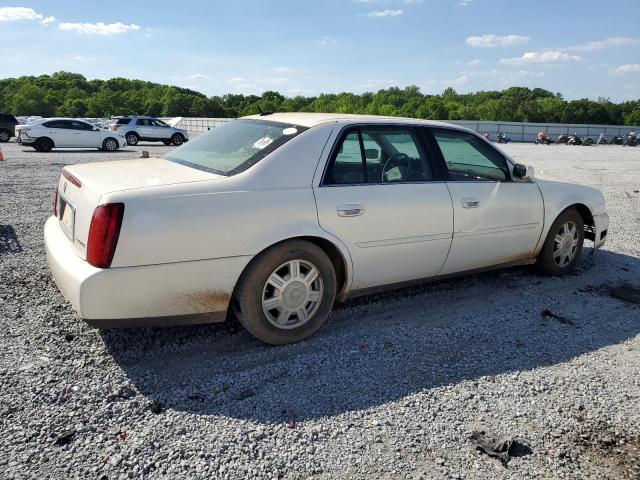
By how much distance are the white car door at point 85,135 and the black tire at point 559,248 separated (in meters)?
21.3

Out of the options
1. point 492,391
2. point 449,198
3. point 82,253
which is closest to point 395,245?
point 449,198

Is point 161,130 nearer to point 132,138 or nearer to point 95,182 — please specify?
point 132,138

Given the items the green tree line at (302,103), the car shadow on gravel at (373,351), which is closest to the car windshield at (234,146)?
the car shadow on gravel at (373,351)

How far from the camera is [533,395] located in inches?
129

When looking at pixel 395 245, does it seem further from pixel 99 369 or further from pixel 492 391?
pixel 99 369

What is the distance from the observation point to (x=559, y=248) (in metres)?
5.55

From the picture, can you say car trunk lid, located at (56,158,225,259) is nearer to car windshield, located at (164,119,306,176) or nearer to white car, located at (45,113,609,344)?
white car, located at (45,113,609,344)

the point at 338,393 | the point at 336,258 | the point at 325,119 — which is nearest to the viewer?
the point at 338,393

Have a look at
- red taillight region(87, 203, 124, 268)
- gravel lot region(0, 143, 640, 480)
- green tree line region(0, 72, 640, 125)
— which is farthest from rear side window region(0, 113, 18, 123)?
green tree line region(0, 72, 640, 125)

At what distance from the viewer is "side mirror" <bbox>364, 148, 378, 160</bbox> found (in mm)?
4160

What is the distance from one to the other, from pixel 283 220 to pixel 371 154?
1.02 meters

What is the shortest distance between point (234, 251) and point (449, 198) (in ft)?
6.35

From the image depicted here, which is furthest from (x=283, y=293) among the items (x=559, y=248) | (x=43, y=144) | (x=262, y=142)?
(x=43, y=144)

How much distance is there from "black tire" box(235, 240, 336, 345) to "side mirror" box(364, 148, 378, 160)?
2.85 ft
